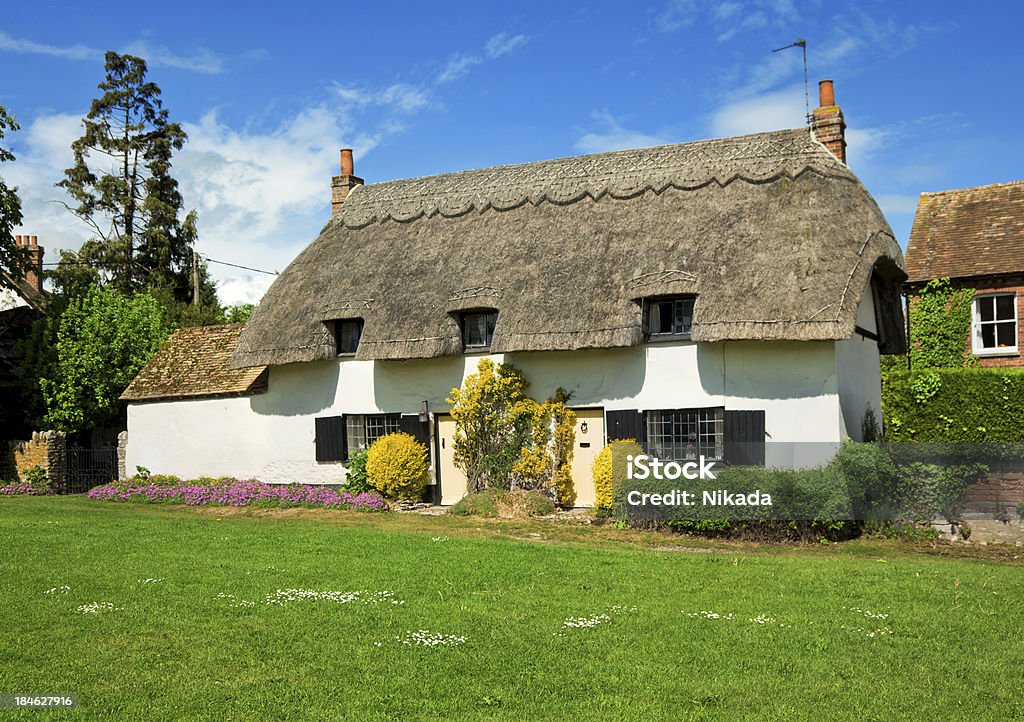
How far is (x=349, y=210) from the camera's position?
22.8 m

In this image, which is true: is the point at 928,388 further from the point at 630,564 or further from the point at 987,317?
the point at 630,564

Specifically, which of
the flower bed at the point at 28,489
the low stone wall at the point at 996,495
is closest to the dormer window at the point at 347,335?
the flower bed at the point at 28,489

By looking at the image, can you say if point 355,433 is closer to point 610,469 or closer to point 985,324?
point 610,469

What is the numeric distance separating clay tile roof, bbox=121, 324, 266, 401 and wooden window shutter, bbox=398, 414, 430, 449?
160 inches

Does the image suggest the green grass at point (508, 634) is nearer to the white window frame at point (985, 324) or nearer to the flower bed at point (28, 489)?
the flower bed at point (28, 489)

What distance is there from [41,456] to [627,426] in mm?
15279

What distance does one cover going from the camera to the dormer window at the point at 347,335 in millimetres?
20188

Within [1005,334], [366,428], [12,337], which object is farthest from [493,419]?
[12,337]

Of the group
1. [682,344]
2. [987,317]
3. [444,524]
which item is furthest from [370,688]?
[987,317]

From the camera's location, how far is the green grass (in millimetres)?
6188

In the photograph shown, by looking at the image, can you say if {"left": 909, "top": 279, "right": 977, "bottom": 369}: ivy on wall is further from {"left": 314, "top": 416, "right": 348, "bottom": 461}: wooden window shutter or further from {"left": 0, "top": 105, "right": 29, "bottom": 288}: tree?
{"left": 0, "top": 105, "right": 29, "bottom": 288}: tree

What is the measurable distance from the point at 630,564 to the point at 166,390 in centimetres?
1497

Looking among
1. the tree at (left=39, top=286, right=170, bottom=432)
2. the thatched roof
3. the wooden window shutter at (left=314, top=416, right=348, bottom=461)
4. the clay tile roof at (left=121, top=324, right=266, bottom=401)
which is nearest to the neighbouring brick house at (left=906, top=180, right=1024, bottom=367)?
the thatched roof

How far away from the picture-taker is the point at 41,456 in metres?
22.8
